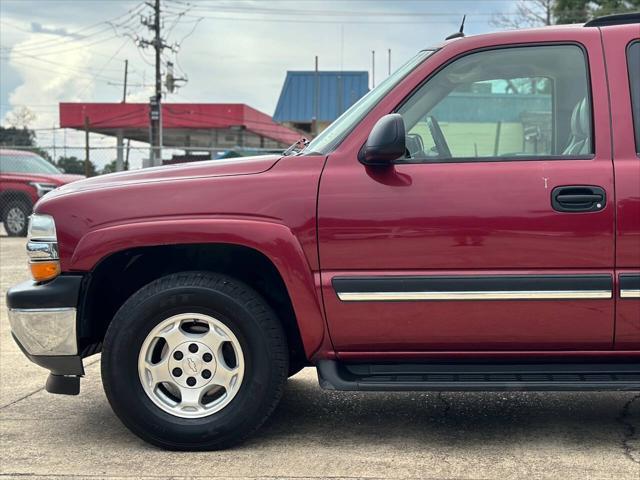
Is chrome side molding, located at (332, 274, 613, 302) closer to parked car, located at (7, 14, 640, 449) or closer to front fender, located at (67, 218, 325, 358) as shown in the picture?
parked car, located at (7, 14, 640, 449)

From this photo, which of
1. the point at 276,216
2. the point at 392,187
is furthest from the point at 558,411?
the point at 276,216

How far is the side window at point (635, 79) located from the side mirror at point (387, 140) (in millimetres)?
1060

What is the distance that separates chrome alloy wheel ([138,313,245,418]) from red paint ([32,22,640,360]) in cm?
37

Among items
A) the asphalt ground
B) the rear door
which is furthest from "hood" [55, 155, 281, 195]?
the rear door

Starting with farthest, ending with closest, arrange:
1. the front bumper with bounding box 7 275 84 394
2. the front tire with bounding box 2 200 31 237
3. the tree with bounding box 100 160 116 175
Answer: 1. the tree with bounding box 100 160 116 175
2. the front tire with bounding box 2 200 31 237
3. the front bumper with bounding box 7 275 84 394

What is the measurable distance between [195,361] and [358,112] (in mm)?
1404

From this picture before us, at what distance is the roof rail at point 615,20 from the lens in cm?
366

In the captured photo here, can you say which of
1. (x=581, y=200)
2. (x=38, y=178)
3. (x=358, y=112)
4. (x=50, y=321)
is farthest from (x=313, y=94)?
(x=581, y=200)

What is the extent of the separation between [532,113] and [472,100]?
11.3 inches

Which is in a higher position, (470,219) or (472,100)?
(472,100)

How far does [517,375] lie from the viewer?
3445 mm

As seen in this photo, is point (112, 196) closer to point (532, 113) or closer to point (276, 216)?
point (276, 216)

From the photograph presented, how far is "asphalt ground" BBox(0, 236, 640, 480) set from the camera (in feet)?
10.9

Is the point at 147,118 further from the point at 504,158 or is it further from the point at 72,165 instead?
the point at 504,158
